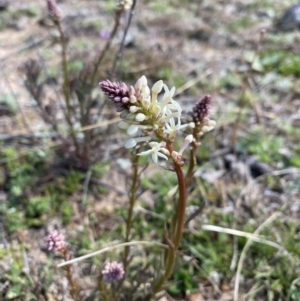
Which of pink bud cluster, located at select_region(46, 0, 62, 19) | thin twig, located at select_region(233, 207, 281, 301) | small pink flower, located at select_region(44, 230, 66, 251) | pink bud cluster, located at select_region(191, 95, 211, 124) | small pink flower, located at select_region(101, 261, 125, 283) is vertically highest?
pink bud cluster, located at select_region(46, 0, 62, 19)

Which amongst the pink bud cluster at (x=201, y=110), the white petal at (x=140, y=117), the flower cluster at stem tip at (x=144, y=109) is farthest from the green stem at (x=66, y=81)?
the white petal at (x=140, y=117)

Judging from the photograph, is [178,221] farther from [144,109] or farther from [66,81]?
[66,81]

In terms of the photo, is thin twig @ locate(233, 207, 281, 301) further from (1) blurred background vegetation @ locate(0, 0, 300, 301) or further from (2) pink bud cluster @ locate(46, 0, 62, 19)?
(2) pink bud cluster @ locate(46, 0, 62, 19)

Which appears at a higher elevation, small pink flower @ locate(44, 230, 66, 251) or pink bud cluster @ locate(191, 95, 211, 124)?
pink bud cluster @ locate(191, 95, 211, 124)

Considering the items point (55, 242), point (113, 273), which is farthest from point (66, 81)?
point (113, 273)

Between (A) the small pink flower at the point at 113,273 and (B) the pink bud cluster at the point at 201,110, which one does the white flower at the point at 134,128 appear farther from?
(A) the small pink flower at the point at 113,273

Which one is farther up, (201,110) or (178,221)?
(201,110)

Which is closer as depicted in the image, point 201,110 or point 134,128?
point 134,128

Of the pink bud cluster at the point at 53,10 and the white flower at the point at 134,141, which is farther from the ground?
the pink bud cluster at the point at 53,10

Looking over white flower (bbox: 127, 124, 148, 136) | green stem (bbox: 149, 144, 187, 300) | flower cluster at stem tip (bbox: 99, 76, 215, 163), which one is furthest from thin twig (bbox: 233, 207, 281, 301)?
white flower (bbox: 127, 124, 148, 136)

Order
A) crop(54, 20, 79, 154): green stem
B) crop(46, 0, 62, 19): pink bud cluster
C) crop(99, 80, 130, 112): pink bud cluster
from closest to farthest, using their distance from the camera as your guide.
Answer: crop(99, 80, 130, 112): pink bud cluster, crop(46, 0, 62, 19): pink bud cluster, crop(54, 20, 79, 154): green stem

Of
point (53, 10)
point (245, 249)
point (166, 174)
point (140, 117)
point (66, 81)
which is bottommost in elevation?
point (245, 249)

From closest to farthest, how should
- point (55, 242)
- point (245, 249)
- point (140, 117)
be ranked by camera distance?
1. point (140, 117)
2. point (55, 242)
3. point (245, 249)
